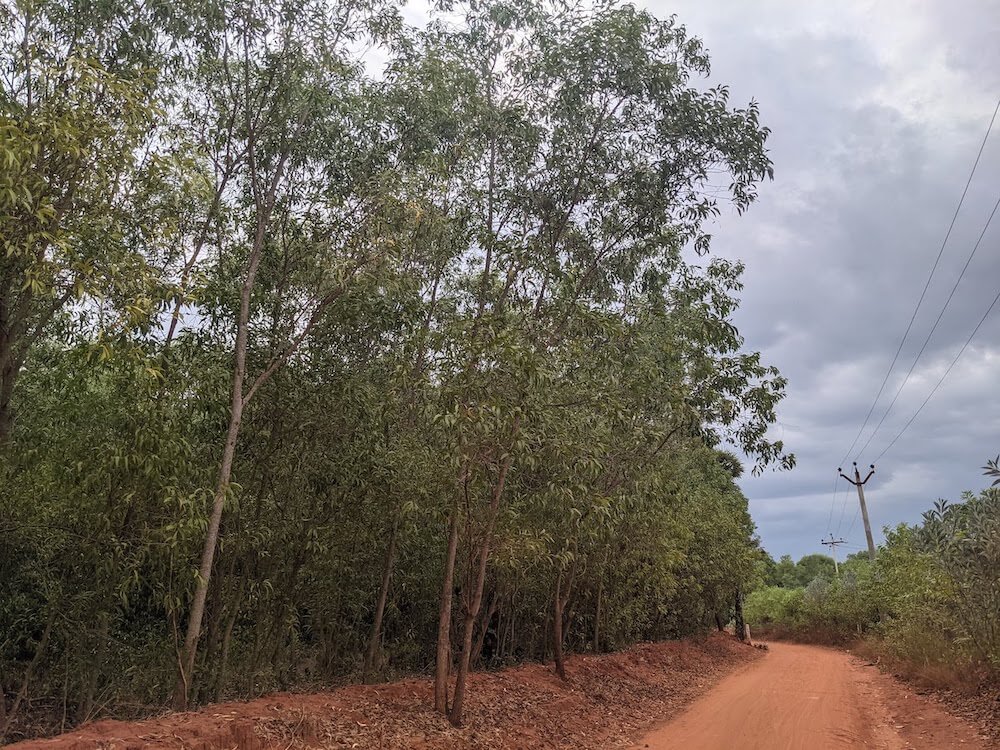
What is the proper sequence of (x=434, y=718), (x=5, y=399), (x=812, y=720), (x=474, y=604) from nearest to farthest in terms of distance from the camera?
(x=5, y=399), (x=434, y=718), (x=474, y=604), (x=812, y=720)

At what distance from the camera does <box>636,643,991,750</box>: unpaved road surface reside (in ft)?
28.1

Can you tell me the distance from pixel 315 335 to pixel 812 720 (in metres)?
8.92

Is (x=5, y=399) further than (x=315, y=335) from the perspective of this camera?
No

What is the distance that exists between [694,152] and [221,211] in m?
5.93

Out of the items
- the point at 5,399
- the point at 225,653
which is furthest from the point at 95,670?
the point at 5,399

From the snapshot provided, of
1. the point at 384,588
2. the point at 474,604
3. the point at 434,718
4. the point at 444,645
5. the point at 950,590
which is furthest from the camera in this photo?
the point at 950,590

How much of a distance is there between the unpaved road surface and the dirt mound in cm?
73

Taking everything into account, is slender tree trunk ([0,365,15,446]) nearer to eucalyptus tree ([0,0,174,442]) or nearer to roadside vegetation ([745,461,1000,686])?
eucalyptus tree ([0,0,174,442])

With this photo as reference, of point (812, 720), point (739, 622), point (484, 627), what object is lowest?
point (812, 720)

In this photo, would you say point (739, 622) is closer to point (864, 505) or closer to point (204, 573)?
point (864, 505)

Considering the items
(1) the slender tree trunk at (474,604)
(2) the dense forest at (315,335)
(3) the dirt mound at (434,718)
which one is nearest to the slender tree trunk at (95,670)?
(2) the dense forest at (315,335)

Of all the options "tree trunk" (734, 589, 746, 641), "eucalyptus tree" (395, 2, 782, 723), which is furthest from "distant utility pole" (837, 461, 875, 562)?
"eucalyptus tree" (395, 2, 782, 723)

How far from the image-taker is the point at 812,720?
33.1 feet

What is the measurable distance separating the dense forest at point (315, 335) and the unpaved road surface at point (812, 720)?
3285 mm
